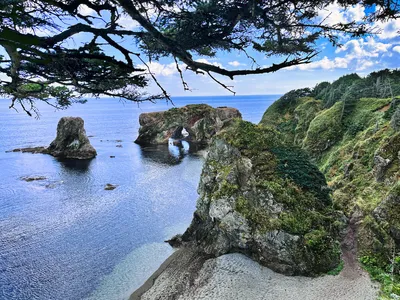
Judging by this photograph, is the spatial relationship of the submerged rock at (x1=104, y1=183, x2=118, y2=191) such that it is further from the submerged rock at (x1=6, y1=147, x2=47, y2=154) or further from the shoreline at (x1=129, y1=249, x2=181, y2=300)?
the submerged rock at (x1=6, y1=147, x2=47, y2=154)

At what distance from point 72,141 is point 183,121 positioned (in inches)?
969

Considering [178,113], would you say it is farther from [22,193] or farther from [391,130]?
[391,130]

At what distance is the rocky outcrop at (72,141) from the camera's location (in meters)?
50.3

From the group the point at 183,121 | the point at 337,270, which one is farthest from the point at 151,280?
the point at 183,121

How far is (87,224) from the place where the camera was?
81.6 feet

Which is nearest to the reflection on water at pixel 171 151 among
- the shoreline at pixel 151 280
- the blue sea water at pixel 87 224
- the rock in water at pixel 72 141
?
the blue sea water at pixel 87 224

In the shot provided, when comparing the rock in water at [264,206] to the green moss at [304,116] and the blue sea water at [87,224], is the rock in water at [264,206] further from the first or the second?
the green moss at [304,116]

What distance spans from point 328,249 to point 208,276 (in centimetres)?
665

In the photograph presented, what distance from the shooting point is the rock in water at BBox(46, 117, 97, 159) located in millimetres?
50281

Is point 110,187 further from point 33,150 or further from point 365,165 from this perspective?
point 33,150

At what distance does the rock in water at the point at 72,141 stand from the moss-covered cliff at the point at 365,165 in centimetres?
3406

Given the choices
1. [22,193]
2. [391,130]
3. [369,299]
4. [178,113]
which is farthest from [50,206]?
[178,113]

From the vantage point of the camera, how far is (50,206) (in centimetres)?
2902

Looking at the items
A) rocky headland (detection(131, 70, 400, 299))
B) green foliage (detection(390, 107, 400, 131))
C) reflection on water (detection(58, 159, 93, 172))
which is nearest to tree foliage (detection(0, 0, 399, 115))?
rocky headland (detection(131, 70, 400, 299))
